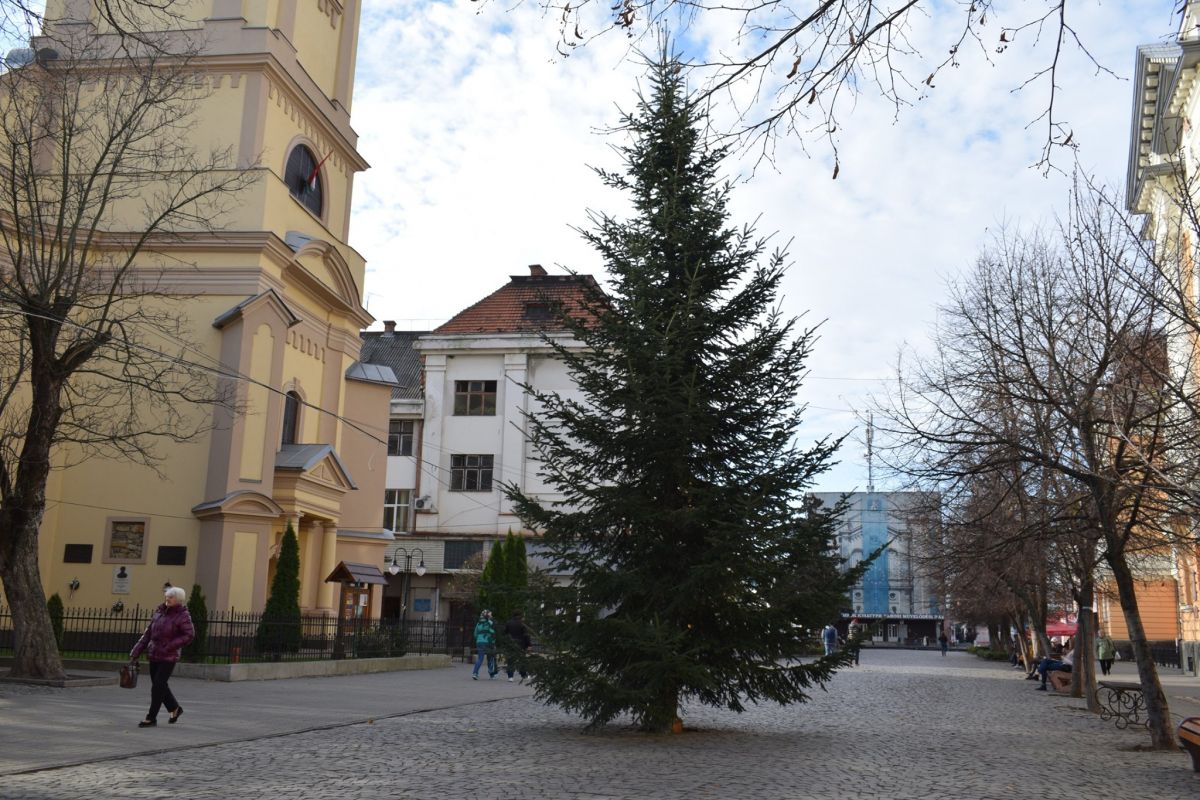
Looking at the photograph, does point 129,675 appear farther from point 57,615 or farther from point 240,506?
point 240,506

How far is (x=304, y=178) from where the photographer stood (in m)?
33.8

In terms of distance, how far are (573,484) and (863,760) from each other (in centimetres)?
512

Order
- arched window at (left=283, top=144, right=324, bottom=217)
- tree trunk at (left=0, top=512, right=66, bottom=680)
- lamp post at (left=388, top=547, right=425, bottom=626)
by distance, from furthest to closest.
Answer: lamp post at (left=388, top=547, right=425, bottom=626) < arched window at (left=283, top=144, right=324, bottom=217) < tree trunk at (left=0, top=512, right=66, bottom=680)

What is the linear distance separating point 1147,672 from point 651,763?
24.0 feet

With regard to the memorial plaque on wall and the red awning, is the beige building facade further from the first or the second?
the memorial plaque on wall

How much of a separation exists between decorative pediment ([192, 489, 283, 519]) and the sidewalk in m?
5.87

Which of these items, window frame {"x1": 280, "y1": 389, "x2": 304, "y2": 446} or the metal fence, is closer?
the metal fence

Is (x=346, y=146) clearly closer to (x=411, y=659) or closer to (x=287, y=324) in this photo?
(x=287, y=324)

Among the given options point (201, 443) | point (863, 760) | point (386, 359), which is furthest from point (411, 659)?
point (386, 359)

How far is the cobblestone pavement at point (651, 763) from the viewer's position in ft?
31.1

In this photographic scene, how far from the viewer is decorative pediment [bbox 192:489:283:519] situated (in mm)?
27266

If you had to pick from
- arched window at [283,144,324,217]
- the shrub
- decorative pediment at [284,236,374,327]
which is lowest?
the shrub

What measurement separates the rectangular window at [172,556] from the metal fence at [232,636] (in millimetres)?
1243

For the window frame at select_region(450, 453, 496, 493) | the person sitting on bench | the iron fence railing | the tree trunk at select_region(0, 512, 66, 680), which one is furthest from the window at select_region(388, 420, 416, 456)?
the tree trunk at select_region(0, 512, 66, 680)
